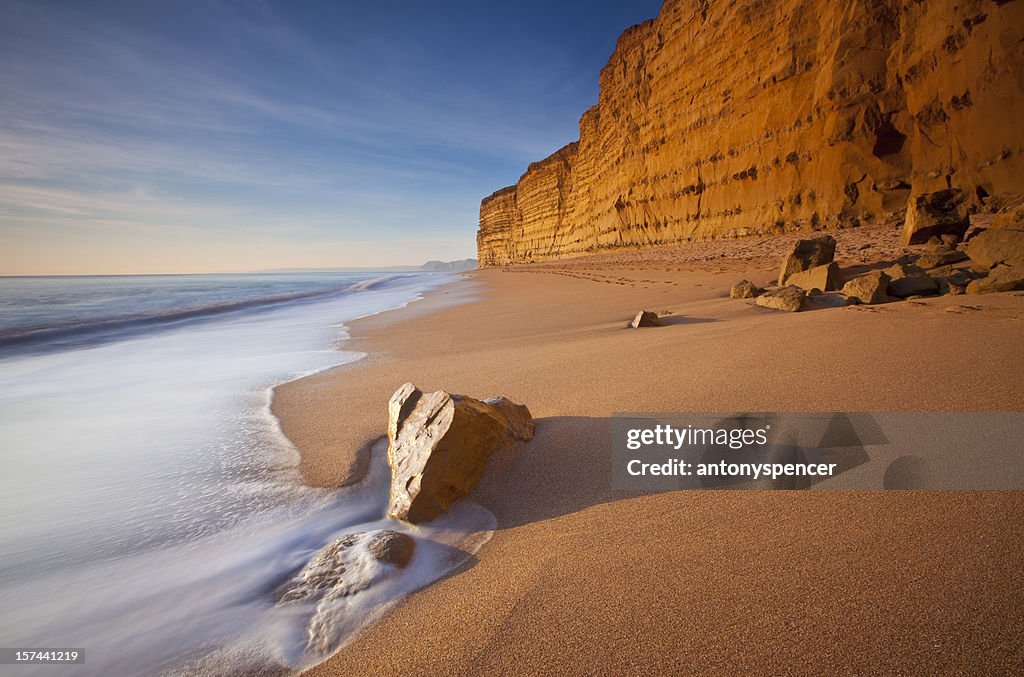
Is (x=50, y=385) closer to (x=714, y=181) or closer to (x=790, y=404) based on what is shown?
(x=790, y=404)

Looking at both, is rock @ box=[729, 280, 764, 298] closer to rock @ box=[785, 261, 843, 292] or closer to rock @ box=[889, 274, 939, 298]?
rock @ box=[785, 261, 843, 292]

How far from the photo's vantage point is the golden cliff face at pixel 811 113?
8.84 metres

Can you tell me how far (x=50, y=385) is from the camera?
4.76 m

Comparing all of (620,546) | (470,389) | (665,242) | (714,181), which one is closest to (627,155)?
(665,242)

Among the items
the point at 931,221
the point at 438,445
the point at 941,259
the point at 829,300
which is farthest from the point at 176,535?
the point at 931,221

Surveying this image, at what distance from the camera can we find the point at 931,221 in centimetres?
650

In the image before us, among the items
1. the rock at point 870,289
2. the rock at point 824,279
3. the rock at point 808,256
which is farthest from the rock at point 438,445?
the rock at point 808,256

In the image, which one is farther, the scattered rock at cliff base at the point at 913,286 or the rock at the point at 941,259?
the rock at the point at 941,259

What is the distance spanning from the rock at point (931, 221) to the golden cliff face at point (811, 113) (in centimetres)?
313

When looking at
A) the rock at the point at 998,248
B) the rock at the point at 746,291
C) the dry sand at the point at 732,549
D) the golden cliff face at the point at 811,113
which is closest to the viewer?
the dry sand at the point at 732,549

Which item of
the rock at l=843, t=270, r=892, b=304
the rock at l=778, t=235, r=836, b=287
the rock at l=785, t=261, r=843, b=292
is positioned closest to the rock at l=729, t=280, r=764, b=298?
the rock at l=785, t=261, r=843, b=292

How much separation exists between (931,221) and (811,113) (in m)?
7.76

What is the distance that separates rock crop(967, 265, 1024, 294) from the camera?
11.5ft

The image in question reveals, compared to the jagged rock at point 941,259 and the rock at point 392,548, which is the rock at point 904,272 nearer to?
the jagged rock at point 941,259
